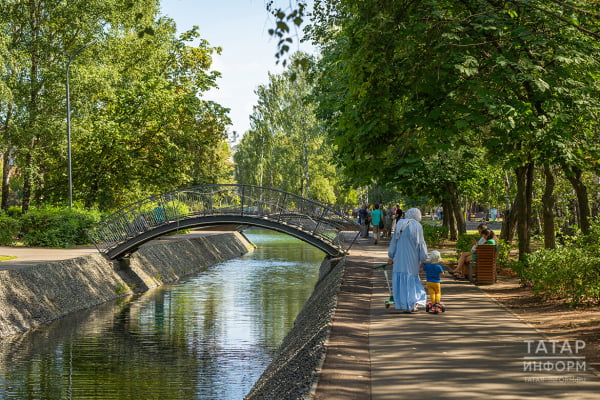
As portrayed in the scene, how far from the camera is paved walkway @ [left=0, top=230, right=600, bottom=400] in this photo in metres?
6.85

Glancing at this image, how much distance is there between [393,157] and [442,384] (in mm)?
8198

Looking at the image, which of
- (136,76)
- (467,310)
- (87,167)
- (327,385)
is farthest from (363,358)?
(136,76)

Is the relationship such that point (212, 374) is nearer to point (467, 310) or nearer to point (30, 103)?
point (467, 310)

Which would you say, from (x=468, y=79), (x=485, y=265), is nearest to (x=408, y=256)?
(x=468, y=79)

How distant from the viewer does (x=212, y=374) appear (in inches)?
575

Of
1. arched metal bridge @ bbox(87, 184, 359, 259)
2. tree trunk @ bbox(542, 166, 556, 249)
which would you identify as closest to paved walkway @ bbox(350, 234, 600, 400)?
tree trunk @ bbox(542, 166, 556, 249)

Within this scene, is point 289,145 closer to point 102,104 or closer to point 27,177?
point 102,104

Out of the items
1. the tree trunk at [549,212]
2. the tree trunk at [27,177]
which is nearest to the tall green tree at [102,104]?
the tree trunk at [27,177]

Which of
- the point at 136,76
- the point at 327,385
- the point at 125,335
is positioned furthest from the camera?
the point at 136,76

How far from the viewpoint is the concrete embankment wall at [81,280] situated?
19188 mm

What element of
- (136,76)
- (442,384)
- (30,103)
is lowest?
(442,384)

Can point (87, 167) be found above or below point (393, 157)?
above

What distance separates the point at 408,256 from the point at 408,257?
2 centimetres

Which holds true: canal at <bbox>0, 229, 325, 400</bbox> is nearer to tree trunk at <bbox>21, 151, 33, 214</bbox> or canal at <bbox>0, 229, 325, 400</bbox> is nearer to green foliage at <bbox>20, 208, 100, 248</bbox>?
green foliage at <bbox>20, 208, 100, 248</bbox>
